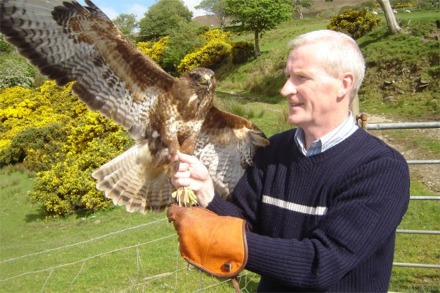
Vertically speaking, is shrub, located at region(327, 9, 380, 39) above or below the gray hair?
above

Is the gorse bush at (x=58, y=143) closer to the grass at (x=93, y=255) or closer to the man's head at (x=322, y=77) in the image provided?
the grass at (x=93, y=255)

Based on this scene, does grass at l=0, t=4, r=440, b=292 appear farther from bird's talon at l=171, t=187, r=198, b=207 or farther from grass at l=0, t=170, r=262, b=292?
bird's talon at l=171, t=187, r=198, b=207

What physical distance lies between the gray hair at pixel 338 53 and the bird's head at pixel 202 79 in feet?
A: 4.84

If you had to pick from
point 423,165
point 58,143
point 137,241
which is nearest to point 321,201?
point 137,241

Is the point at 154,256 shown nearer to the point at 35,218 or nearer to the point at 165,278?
the point at 165,278

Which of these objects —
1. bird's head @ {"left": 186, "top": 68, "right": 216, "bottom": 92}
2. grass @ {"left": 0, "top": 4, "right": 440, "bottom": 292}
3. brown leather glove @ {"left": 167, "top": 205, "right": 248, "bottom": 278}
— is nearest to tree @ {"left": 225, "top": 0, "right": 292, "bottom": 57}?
grass @ {"left": 0, "top": 4, "right": 440, "bottom": 292}

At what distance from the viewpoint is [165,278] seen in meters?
6.72

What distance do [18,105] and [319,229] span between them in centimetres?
2719

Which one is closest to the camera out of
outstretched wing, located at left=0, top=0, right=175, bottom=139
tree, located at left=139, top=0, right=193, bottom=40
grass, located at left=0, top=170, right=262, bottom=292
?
A: outstretched wing, located at left=0, top=0, right=175, bottom=139

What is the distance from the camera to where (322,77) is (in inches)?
77.2

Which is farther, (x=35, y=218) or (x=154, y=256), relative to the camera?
(x=35, y=218)

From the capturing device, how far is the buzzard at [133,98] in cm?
314

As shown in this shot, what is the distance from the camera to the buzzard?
3.14 meters

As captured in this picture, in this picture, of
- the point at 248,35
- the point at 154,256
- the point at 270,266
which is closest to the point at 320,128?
the point at 270,266
